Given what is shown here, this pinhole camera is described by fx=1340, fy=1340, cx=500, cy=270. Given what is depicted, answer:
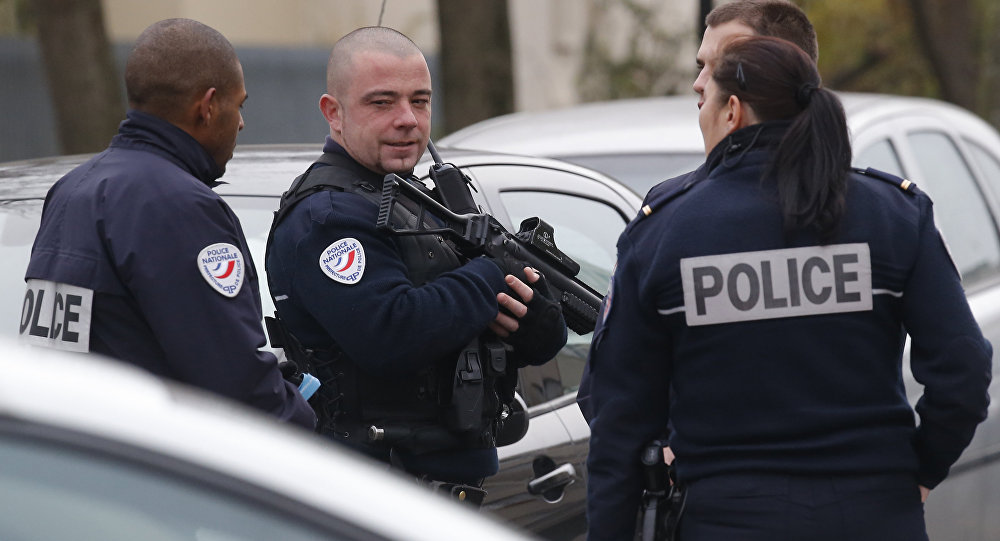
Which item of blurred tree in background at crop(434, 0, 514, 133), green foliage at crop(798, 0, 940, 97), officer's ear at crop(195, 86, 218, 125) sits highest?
green foliage at crop(798, 0, 940, 97)

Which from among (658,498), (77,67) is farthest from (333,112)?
(77,67)

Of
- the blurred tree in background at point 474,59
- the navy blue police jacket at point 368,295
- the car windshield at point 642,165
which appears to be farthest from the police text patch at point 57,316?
the blurred tree in background at point 474,59

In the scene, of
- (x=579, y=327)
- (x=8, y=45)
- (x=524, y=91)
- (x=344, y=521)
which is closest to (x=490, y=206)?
(x=579, y=327)

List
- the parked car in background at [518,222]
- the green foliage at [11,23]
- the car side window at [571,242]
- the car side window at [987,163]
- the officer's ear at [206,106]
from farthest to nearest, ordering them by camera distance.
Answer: the green foliage at [11,23], the car side window at [987,163], the car side window at [571,242], the parked car in background at [518,222], the officer's ear at [206,106]

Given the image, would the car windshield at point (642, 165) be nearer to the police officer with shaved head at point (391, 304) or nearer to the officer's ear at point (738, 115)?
the police officer with shaved head at point (391, 304)

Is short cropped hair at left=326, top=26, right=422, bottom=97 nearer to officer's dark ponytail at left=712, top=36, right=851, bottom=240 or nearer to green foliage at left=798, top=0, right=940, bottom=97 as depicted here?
officer's dark ponytail at left=712, top=36, right=851, bottom=240

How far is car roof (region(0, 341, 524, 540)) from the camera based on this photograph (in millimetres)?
1316

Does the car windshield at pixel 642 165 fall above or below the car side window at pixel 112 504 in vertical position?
above

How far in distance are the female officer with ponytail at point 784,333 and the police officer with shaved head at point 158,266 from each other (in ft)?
2.37

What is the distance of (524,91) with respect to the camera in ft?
62.5

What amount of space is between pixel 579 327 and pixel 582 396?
0.49 meters

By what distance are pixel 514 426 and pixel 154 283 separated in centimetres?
109

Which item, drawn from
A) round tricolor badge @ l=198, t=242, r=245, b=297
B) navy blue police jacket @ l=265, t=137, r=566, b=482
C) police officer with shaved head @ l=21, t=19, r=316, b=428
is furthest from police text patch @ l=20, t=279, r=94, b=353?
navy blue police jacket @ l=265, t=137, r=566, b=482

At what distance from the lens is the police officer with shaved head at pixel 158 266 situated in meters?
2.46
